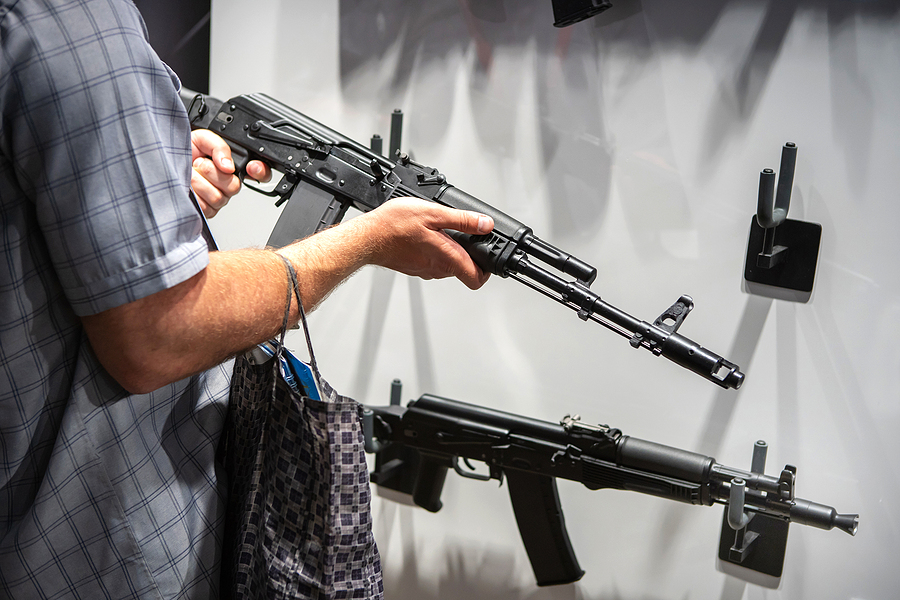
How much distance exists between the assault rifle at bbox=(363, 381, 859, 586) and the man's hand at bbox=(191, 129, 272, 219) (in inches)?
20.4

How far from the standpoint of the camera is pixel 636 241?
126 cm

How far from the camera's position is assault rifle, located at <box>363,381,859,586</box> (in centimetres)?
108

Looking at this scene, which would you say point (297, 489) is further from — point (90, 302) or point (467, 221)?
point (467, 221)

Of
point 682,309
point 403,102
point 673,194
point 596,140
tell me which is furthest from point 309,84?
point 682,309

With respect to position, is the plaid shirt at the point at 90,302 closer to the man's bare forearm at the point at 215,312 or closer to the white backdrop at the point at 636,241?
the man's bare forearm at the point at 215,312

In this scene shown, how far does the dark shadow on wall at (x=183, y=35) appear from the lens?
1508 mm

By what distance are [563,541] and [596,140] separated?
756mm

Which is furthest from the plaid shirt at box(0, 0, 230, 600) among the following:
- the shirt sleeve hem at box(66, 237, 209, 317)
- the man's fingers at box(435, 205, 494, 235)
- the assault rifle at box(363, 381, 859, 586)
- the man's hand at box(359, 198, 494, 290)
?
the assault rifle at box(363, 381, 859, 586)

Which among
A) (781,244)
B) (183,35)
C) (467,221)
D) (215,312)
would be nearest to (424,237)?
(467,221)

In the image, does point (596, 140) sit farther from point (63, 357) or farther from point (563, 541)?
point (63, 357)

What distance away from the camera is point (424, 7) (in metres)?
1.38

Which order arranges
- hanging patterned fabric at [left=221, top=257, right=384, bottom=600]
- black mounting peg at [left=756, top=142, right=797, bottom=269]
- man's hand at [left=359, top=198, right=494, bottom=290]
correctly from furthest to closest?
1. black mounting peg at [left=756, top=142, right=797, bottom=269]
2. man's hand at [left=359, top=198, right=494, bottom=290]
3. hanging patterned fabric at [left=221, top=257, right=384, bottom=600]

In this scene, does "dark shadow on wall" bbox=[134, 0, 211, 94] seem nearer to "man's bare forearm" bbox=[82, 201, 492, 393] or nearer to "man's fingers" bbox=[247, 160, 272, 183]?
"man's fingers" bbox=[247, 160, 272, 183]

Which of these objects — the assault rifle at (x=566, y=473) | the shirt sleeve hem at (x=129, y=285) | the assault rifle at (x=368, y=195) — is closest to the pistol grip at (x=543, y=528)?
the assault rifle at (x=566, y=473)
